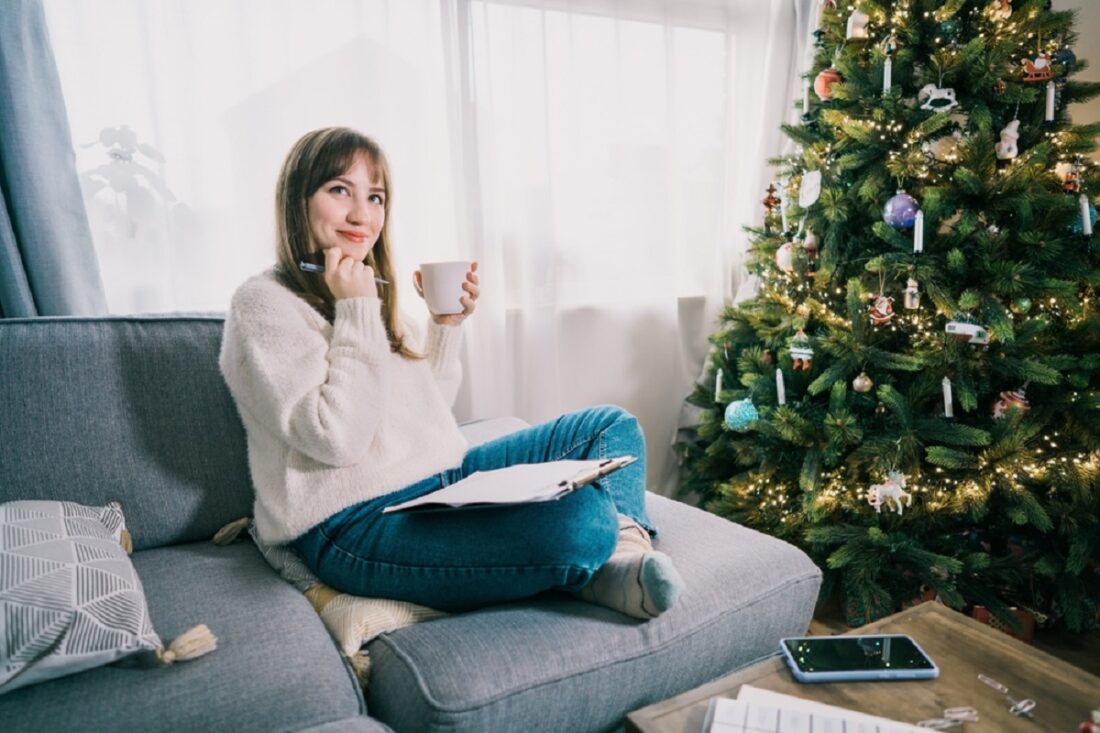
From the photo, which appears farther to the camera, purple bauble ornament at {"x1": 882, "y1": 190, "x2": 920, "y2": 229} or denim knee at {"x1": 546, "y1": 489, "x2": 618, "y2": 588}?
purple bauble ornament at {"x1": 882, "y1": 190, "x2": 920, "y2": 229}

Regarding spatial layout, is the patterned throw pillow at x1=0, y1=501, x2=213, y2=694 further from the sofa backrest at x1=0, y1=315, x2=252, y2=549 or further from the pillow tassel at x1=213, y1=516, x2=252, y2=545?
the pillow tassel at x1=213, y1=516, x2=252, y2=545

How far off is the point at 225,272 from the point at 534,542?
1227 millimetres

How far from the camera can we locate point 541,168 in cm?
214

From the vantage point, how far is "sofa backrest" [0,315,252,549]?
3.88ft

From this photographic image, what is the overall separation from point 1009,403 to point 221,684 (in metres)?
1.70

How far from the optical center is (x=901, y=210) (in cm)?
163

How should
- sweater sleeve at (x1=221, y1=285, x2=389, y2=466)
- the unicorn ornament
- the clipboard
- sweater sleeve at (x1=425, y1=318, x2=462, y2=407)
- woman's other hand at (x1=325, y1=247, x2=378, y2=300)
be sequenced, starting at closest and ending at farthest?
1. the clipboard
2. sweater sleeve at (x1=221, y1=285, x2=389, y2=466)
3. woman's other hand at (x1=325, y1=247, x2=378, y2=300)
4. sweater sleeve at (x1=425, y1=318, x2=462, y2=407)
5. the unicorn ornament

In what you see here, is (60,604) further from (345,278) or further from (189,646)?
(345,278)

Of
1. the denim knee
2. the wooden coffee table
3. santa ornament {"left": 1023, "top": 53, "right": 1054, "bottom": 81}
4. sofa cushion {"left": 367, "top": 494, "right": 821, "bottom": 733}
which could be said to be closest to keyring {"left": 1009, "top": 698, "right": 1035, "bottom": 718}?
the wooden coffee table

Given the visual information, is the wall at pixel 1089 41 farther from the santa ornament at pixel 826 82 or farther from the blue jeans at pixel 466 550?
the blue jeans at pixel 466 550

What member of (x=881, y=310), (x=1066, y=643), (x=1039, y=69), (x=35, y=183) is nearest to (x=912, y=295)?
(x=881, y=310)

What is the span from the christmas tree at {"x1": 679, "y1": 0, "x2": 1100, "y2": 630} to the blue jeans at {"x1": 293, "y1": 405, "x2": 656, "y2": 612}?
930 mm

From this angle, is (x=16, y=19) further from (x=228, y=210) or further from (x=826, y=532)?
(x=826, y=532)

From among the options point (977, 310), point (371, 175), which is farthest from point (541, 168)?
point (977, 310)
